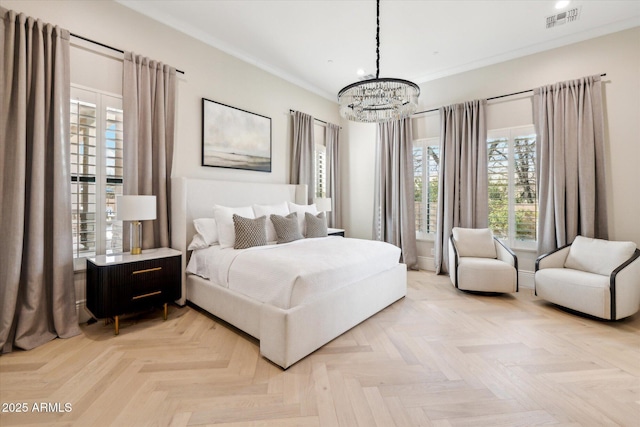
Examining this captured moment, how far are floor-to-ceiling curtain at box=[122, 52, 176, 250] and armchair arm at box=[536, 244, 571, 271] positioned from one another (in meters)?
4.40

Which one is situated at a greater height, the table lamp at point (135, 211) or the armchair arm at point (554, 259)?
the table lamp at point (135, 211)

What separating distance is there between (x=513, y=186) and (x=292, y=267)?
365 centimetres

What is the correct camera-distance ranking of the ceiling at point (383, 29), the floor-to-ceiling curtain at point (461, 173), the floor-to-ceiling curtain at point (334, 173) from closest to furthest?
the ceiling at point (383, 29)
the floor-to-ceiling curtain at point (461, 173)
the floor-to-ceiling curtain at point (334, 173)

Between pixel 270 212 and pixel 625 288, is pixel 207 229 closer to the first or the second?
pixel 270 212

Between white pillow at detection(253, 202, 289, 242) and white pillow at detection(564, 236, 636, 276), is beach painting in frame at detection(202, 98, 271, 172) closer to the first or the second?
white pillow at detection(253, 202, 289, 242)

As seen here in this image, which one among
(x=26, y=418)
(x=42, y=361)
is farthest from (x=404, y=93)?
(x=42, y=361)

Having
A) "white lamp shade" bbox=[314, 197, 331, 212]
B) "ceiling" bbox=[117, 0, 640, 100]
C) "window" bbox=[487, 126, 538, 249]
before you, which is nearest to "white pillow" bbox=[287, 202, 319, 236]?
"white lamp shade" bbox=[314, 197, 331, 212]

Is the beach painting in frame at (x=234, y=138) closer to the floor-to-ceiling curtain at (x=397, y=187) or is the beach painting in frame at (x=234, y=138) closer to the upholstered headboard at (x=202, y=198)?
the upholstered headboard at (x=202, y=198)

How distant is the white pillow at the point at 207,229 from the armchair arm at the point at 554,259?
3832 millimetres

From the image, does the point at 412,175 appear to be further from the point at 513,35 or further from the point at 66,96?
the point at 66,96

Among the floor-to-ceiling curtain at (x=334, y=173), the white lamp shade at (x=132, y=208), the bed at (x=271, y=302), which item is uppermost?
the floor-to-ceiling curtain at (x=334, y=173)

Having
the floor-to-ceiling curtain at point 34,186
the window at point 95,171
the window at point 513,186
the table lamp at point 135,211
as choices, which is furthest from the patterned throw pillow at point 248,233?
the window at point 513,186

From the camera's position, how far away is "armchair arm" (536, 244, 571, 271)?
3369 mm

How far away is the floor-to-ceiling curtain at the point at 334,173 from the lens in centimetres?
542
